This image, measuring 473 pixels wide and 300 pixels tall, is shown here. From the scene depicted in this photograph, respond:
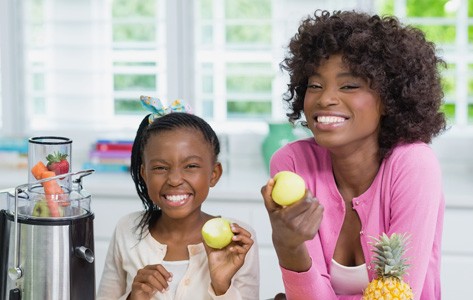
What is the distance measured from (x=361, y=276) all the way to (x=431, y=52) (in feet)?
Result: 1.72

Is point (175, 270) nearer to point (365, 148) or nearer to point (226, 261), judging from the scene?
point (226, 261)

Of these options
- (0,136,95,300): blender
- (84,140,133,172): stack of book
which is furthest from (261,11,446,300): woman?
(84,140,133,172): stack of book

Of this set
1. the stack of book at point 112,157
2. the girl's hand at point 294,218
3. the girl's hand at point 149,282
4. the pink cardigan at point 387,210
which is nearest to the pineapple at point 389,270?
the girl's hand at point 294,218

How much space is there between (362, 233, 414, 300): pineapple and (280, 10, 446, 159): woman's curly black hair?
42 cm

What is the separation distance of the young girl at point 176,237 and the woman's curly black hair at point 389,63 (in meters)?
0.30

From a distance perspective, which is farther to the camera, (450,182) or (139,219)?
(450,182)

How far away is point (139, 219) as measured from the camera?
1902 mm

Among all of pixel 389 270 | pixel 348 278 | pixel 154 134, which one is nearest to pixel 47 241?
pixel 154 134

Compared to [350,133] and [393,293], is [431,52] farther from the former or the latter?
[393,293]

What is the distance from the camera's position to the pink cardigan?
5.50 feet

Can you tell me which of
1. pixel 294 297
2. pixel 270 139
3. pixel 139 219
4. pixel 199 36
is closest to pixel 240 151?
pixel 270 139

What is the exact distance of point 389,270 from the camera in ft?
4.57

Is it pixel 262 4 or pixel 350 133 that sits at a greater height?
pixel 262 4

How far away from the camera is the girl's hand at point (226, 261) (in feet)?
5.38
